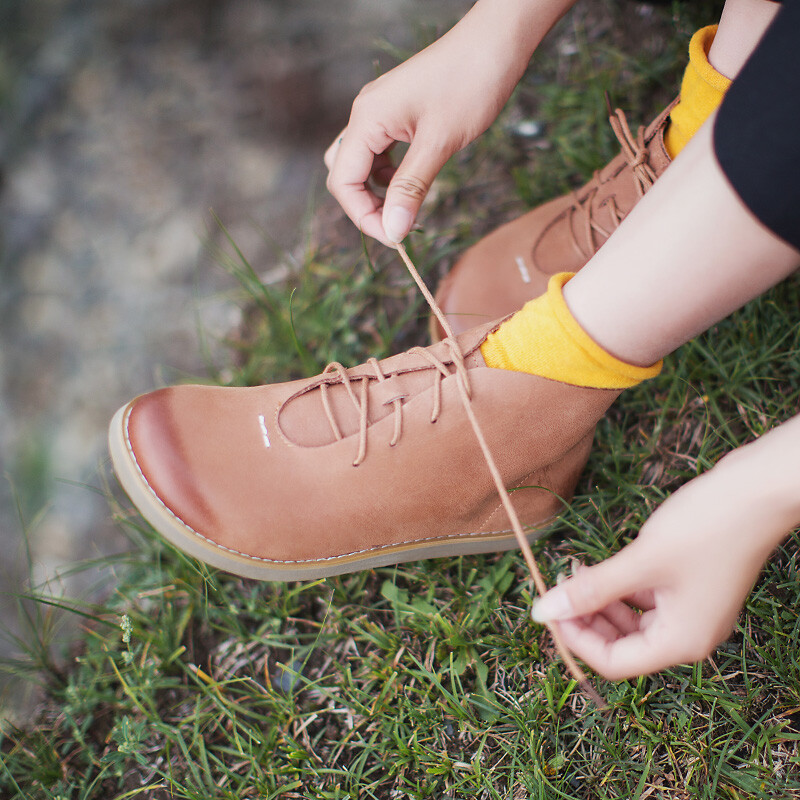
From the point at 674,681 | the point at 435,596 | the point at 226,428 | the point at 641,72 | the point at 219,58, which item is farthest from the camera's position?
the point at 219,58

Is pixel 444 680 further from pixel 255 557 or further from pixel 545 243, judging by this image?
pixel 545 243

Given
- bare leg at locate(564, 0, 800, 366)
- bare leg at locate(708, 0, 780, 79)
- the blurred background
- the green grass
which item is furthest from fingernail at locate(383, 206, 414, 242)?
the blurred background

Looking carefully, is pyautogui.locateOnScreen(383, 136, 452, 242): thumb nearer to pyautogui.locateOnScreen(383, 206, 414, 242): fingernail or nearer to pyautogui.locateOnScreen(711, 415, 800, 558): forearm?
pyautogui.locateOnScreen(383, 206, 414, 242): fingernail

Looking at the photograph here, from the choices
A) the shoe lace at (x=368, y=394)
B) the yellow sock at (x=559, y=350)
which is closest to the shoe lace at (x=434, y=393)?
the shoe lace at (x=368, y=394)

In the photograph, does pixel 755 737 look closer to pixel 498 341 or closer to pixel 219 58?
pixel 498 341

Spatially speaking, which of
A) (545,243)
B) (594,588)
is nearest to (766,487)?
(594,588)

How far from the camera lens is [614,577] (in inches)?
39.3

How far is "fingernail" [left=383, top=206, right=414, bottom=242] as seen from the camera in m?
1.38

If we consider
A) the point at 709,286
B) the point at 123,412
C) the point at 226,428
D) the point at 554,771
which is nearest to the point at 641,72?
the point at 709,286

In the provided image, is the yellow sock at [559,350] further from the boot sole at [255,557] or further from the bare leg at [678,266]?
the boot sole at [255,557]

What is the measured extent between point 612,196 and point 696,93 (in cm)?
29

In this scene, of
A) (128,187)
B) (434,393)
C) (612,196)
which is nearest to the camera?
(434,393)

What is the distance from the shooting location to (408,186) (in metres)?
1.37

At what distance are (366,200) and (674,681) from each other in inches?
47.9
